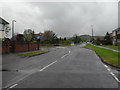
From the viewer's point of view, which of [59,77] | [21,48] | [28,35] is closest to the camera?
[59,77]

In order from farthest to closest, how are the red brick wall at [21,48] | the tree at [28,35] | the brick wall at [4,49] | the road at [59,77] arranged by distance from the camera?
the tree at [28,35]
the red brick wall at [21,48]
the brick wall at [4,49]
the road at [59,77]

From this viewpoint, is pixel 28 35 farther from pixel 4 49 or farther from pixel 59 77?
pixel 59 77

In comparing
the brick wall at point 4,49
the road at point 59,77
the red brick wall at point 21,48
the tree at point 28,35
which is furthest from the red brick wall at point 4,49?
the tree at point 28,35

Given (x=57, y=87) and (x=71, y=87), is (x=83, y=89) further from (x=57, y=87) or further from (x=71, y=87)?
(x=57, y=87)

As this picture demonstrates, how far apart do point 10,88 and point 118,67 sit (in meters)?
7.83

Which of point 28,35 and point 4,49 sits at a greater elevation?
point 28,35

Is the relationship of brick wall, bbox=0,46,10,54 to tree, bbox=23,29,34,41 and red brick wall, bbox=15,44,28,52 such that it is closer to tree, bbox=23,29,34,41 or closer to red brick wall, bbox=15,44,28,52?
red brick wall, bbox=15,44,28,52

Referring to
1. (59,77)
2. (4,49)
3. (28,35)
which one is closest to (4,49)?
(4,49)

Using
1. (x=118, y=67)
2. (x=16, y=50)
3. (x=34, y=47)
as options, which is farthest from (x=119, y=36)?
(x=118, y=67)

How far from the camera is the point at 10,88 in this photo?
19.3ft

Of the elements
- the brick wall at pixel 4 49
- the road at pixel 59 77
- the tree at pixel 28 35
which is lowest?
the road at pixel 59 77

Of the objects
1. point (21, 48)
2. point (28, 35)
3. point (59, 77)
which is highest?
point (28, 35)

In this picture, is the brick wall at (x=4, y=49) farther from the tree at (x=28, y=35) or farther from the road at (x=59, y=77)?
the tree at (x=28, y=35)

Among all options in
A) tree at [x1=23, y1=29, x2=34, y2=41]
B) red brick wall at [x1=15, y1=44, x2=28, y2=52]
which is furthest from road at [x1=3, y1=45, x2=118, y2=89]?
tree at [x1=23, y1=29, x2=34, y2=41]
